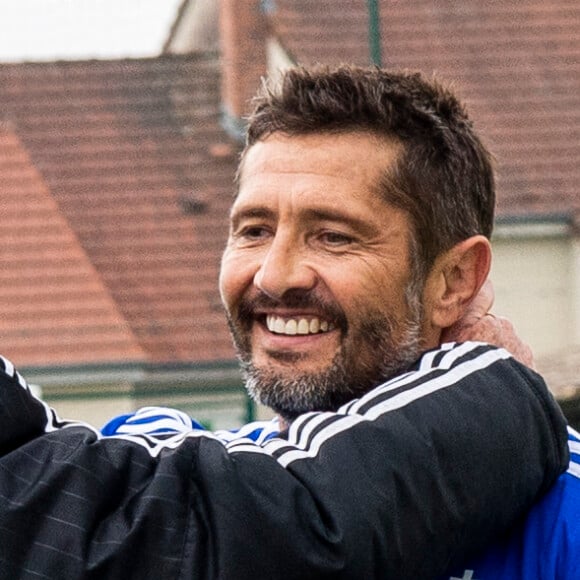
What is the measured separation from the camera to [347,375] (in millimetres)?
2924

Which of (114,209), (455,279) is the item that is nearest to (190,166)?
(114,209)

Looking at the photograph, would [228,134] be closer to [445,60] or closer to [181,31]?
[445,60]

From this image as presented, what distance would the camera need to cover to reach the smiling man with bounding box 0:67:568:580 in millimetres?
2406

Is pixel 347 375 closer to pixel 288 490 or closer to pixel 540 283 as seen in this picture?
pixel 288 490

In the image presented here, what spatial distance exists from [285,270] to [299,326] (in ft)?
0.31

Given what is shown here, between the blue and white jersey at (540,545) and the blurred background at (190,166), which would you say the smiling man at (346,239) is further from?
the blurred background at (190,166)

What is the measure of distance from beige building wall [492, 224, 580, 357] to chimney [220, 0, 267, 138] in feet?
12.7

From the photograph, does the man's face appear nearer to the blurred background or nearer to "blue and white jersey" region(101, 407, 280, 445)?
"blue and white jersey" region(101, 407, 280, 445)

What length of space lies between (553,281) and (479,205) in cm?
1551

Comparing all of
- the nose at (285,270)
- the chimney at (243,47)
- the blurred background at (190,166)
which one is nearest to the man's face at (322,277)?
the nose at (285,270)

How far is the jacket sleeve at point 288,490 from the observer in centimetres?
240

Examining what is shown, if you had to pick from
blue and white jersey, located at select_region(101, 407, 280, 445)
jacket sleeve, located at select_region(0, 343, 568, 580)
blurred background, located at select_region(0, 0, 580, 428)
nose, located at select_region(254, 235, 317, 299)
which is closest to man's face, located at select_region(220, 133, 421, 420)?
nose, located at select_region(254, 235, 317, 299)

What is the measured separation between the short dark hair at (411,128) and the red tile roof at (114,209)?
14.3 meters

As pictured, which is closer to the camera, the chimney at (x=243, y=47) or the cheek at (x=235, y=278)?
the cheek at (x=235, y=278)
